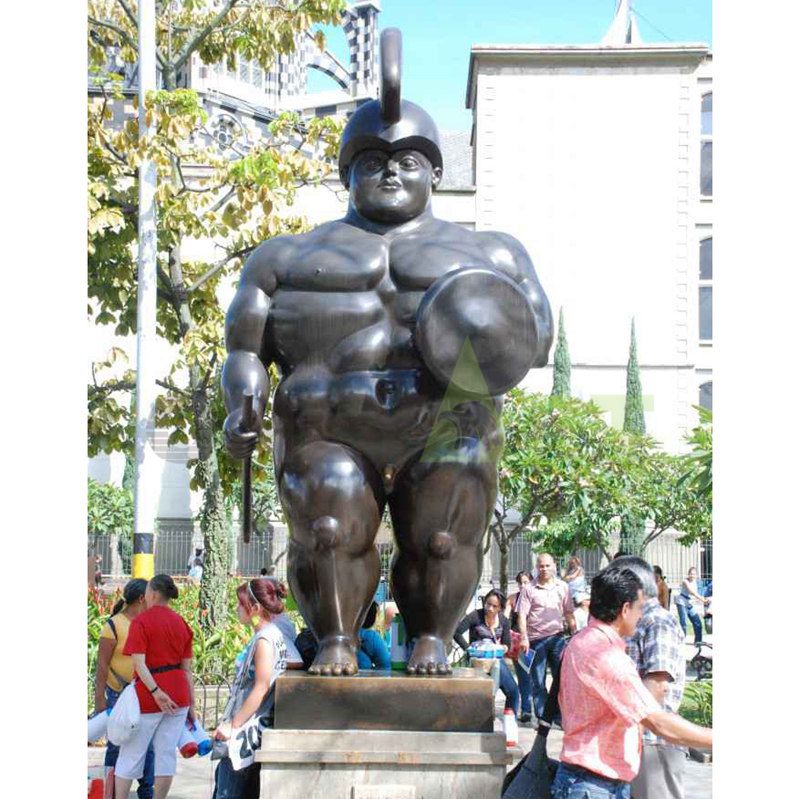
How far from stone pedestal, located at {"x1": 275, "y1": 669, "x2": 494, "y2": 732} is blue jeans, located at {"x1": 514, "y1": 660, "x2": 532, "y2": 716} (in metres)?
7.06

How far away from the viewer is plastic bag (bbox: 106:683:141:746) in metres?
6.65

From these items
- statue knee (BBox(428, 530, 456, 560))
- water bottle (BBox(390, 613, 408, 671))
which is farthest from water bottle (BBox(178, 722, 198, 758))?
statue knee (BBox(428, 530, 456, 560))

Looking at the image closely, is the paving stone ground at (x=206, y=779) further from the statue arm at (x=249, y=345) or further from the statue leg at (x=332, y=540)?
the statue arm at (x=249, y=345)

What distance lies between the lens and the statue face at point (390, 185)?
4320 millimetres

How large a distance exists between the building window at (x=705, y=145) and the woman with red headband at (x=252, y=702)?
Answer: 1897cm

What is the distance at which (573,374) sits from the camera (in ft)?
104

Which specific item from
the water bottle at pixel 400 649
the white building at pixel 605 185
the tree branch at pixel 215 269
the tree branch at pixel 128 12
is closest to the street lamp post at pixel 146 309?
the tree branch at pixel 215 269

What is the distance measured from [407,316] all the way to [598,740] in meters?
1.44

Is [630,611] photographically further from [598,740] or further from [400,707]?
[400,707]

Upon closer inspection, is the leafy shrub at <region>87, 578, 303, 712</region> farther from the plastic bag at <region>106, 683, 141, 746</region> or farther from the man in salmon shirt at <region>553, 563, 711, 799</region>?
the man in salmon shirt at <region>553, 563, 711, 799</region>

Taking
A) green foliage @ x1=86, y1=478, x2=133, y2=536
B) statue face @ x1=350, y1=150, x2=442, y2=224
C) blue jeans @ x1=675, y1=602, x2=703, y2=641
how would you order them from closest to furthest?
statue face @ x1=350, y1=150, x2=442, y2=224
blue jeans @ x1=675, y1=602, x2=703, y2=641
green foliage @ x1=86, y1=478, x2=133, y2=536

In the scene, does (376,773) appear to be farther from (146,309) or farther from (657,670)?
(146,309)
